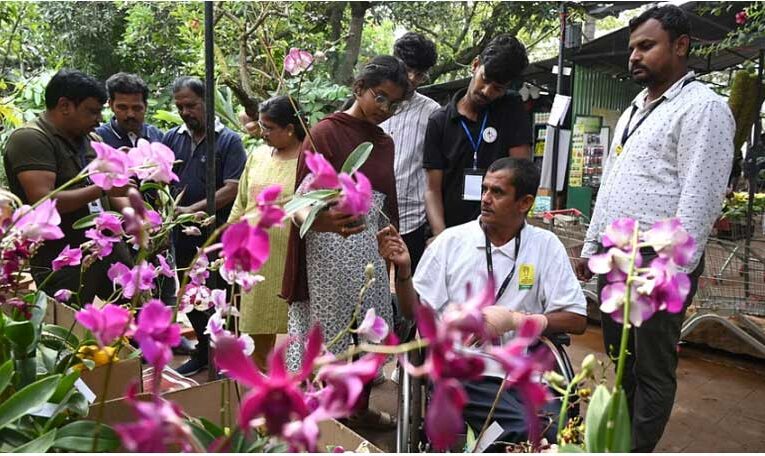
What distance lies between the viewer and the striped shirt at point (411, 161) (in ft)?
8.32

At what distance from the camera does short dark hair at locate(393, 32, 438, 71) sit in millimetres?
2420

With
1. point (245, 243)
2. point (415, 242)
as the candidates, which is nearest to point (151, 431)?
point (245, 243)

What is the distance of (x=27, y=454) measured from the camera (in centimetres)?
62

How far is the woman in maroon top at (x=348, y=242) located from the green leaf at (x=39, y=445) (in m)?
1.18

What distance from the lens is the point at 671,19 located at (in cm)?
182

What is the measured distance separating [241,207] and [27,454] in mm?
1912

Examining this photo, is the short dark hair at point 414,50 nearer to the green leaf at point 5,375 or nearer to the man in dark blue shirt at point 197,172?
the man in dark blue shirt at point 197,172

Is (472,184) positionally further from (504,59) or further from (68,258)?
(68,258)

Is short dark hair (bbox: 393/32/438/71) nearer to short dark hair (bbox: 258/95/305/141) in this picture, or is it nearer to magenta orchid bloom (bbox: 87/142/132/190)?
short dark hair (bbox: 258/95/305/141)

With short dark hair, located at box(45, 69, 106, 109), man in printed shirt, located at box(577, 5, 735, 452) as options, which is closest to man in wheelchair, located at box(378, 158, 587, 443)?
man in printed shirt, located at box(577, 5, 735, 452)

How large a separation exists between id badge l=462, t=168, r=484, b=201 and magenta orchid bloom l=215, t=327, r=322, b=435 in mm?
1956

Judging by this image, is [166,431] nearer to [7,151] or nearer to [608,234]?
[608,234]

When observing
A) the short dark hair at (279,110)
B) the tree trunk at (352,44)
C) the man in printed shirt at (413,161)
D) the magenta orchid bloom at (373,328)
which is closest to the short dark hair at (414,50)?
the man in printed shirt at (413,161)

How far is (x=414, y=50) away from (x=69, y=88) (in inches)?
49.4
